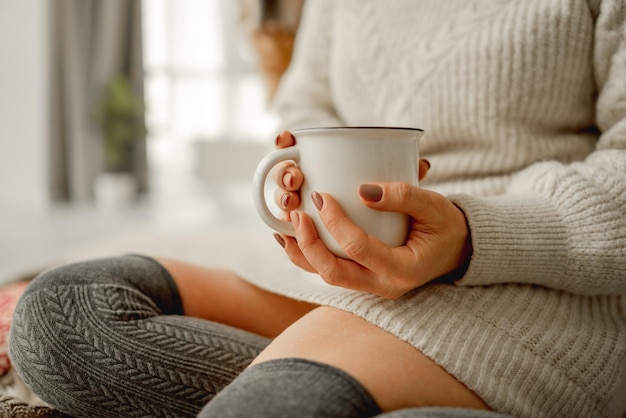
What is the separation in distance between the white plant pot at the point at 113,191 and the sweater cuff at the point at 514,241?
317 cm

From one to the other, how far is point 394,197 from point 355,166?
4 cm

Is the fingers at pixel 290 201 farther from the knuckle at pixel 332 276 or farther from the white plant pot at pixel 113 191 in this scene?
the white plant pot at pixel 113 191

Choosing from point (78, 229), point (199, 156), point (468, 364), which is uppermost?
point (468, 364)

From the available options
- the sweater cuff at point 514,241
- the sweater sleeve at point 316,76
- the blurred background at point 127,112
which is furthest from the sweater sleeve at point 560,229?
the blurred background at point 127,112

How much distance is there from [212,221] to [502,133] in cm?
224

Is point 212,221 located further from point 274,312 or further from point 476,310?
point 476,310

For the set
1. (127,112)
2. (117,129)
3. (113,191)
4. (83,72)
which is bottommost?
(113,191)

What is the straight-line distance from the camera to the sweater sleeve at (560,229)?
0.51m

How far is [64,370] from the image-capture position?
1.73 feet

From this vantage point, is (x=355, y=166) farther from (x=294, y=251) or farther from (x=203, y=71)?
(x=203, y=71)

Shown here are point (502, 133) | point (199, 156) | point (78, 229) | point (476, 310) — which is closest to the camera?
point (476, 310)

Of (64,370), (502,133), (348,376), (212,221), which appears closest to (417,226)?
(348,376)

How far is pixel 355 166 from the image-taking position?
0.46 metres

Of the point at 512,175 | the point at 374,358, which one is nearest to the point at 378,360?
the point at 374,358
